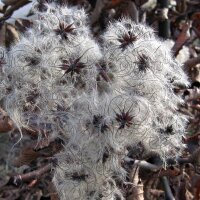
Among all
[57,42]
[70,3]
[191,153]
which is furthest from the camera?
[70,3]

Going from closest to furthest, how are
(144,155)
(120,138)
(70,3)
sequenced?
1. (120,138)
2. (144,155)
3. (70,3)

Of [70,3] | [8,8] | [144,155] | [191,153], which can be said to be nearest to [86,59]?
[144,155]

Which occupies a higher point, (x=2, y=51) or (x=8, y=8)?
(x=2, y=51)

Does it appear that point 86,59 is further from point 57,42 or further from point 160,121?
point 160,121

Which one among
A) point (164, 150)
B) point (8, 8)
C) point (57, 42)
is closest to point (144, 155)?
point (164, 150)

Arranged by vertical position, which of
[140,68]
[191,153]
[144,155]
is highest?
[140,68]

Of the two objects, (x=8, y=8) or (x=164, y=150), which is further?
(x=8, y=8)
